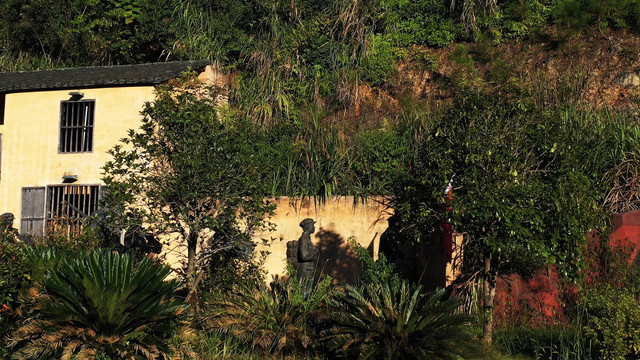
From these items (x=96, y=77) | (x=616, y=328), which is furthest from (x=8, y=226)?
(x=616, y=328)

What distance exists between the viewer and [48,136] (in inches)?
798

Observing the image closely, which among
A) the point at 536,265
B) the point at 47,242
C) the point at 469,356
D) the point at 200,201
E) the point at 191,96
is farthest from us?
the point at 47,242

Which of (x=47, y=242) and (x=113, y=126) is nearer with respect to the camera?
(x=47, y=242)

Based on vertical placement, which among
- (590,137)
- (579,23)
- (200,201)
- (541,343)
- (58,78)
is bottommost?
(541,343)

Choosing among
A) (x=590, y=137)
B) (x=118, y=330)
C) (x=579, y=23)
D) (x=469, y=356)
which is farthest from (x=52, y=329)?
(x=579, y=23)

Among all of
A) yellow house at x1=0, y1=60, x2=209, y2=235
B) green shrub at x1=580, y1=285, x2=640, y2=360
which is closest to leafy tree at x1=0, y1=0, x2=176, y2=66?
yellow house at x1=0, y1=60, x2=209, y2=235

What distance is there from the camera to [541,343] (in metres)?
10.6

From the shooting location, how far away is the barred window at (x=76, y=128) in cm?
2017

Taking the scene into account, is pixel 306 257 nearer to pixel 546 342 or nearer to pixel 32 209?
pixel 546 342

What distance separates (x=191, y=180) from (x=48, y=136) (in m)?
10.4

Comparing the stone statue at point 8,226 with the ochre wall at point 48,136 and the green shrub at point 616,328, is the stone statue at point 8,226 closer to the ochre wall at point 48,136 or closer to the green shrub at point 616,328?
the ochre wall at point 48,136

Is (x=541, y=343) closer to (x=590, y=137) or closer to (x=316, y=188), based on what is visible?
(x=590, y=137)

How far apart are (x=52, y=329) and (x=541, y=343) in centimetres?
696

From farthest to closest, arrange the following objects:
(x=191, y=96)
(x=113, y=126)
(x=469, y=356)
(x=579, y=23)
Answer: (x=579, y=23) < (x=113, y=126) < (x=191, y=96) < (x=469, y=356)
